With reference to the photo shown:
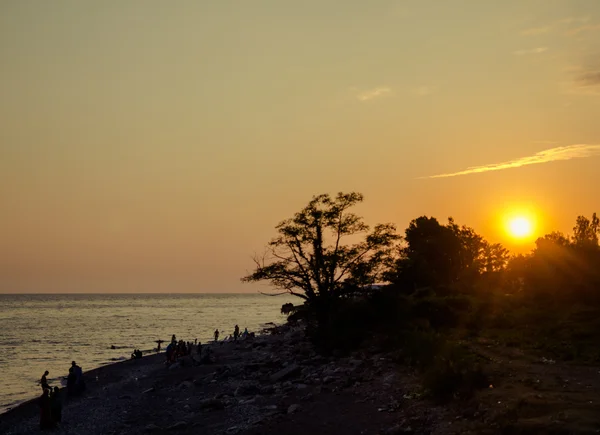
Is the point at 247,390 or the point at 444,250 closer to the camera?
the point at 247,390

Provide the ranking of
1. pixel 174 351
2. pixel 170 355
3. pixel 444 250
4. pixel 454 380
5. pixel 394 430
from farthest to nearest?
pixel 444 250
pixel 174 351
pixel 170 355
pixel 454 380
pixel 394 430

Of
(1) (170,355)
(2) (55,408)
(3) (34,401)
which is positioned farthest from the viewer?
(1) (170,355)

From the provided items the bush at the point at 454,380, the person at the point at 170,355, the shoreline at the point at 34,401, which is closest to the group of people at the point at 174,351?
the person at the point at 170,355

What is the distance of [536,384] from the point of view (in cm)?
1889

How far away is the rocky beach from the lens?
53.3 feet

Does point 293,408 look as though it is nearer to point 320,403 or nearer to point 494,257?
point 320,403

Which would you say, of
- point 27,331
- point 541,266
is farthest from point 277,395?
point 27,331

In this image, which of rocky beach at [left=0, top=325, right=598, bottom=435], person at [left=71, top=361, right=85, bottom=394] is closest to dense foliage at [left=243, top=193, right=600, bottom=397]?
rocky beach at [left=0, top=325, right=598, bottom=435]

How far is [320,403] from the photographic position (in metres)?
22.5

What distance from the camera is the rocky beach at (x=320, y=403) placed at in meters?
16.2

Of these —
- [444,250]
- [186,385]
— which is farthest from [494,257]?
[186,385]

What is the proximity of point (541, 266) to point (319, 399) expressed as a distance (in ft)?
108

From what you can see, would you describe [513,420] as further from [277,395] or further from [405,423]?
[277,395]

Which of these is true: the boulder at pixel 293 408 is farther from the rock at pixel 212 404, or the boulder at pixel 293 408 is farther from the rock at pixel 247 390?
the rock at pixel 247 390
